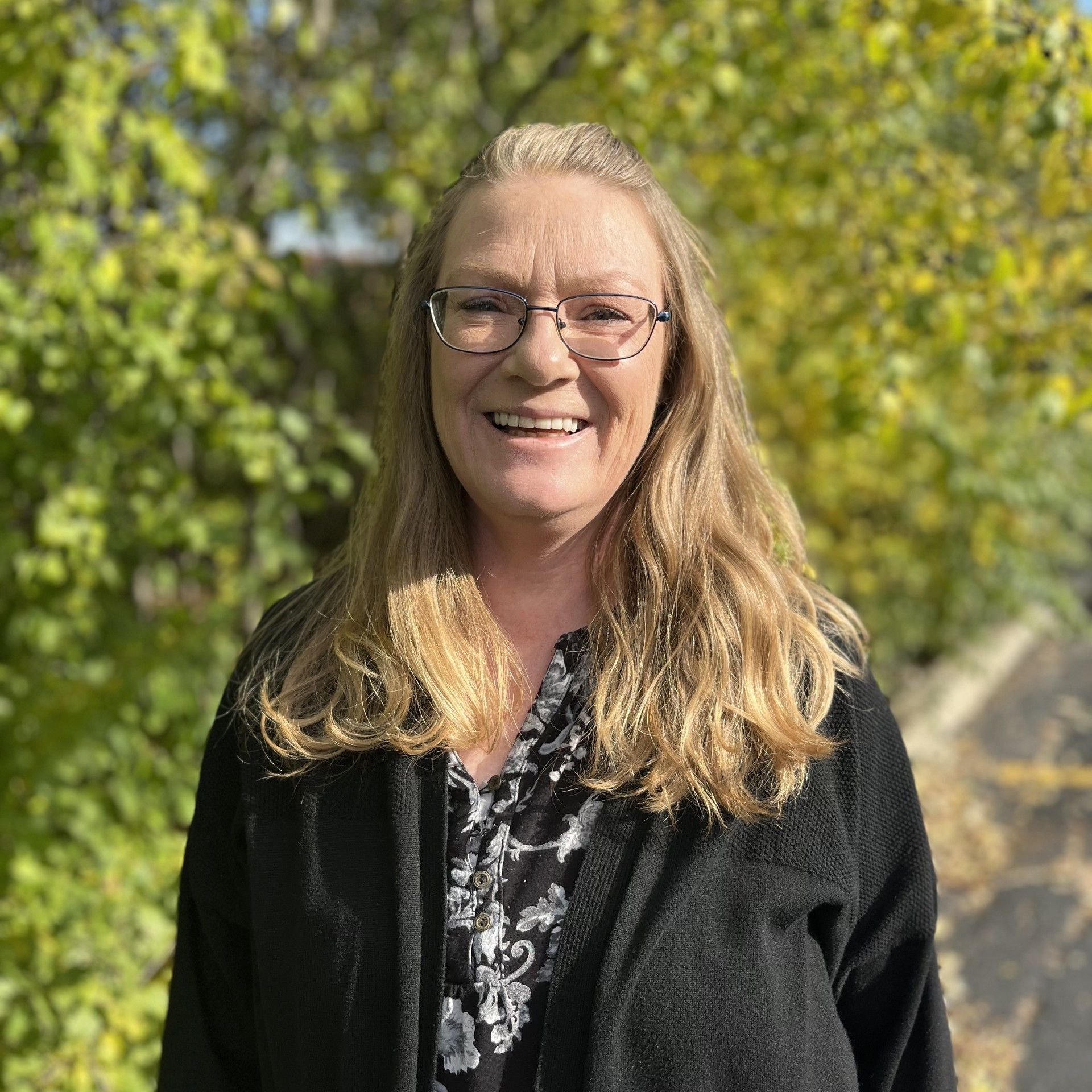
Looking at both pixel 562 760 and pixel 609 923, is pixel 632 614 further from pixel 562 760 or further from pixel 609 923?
pixel 609 923

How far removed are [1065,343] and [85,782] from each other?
3254mm

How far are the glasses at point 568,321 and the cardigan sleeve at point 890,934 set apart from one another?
1.91 feet

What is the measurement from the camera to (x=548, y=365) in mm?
1501

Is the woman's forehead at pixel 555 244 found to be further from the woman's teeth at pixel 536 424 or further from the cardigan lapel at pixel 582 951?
the cardigan lapel at pixel 582 951

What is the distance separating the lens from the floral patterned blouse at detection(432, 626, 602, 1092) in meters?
1.46

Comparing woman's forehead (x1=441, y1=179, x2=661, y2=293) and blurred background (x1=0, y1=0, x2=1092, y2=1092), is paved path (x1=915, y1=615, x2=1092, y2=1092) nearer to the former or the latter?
blurred background (x1=0, y1=0, x2=1092, y2=1092)

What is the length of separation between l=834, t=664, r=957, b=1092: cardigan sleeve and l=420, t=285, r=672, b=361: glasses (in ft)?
1.91

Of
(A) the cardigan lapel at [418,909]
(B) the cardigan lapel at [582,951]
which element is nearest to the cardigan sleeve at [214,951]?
(A) the cardigan lapel at [418,909]

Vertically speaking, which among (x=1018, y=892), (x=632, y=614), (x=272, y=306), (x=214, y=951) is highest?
(x=272, y=306)

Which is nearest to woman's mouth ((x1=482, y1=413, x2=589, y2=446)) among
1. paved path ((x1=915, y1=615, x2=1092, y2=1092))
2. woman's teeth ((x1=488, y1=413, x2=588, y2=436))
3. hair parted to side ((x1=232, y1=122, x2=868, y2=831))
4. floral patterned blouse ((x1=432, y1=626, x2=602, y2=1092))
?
woman's teeth ((x1=488, y1=413, x2=588, y2=436))

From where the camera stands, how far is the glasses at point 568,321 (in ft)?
5.01

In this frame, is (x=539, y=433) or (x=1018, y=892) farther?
(x=1018, y=892)

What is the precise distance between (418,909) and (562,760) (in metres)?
0.26

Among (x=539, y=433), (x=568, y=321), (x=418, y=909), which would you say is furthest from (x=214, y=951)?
(x=568, y=321)
